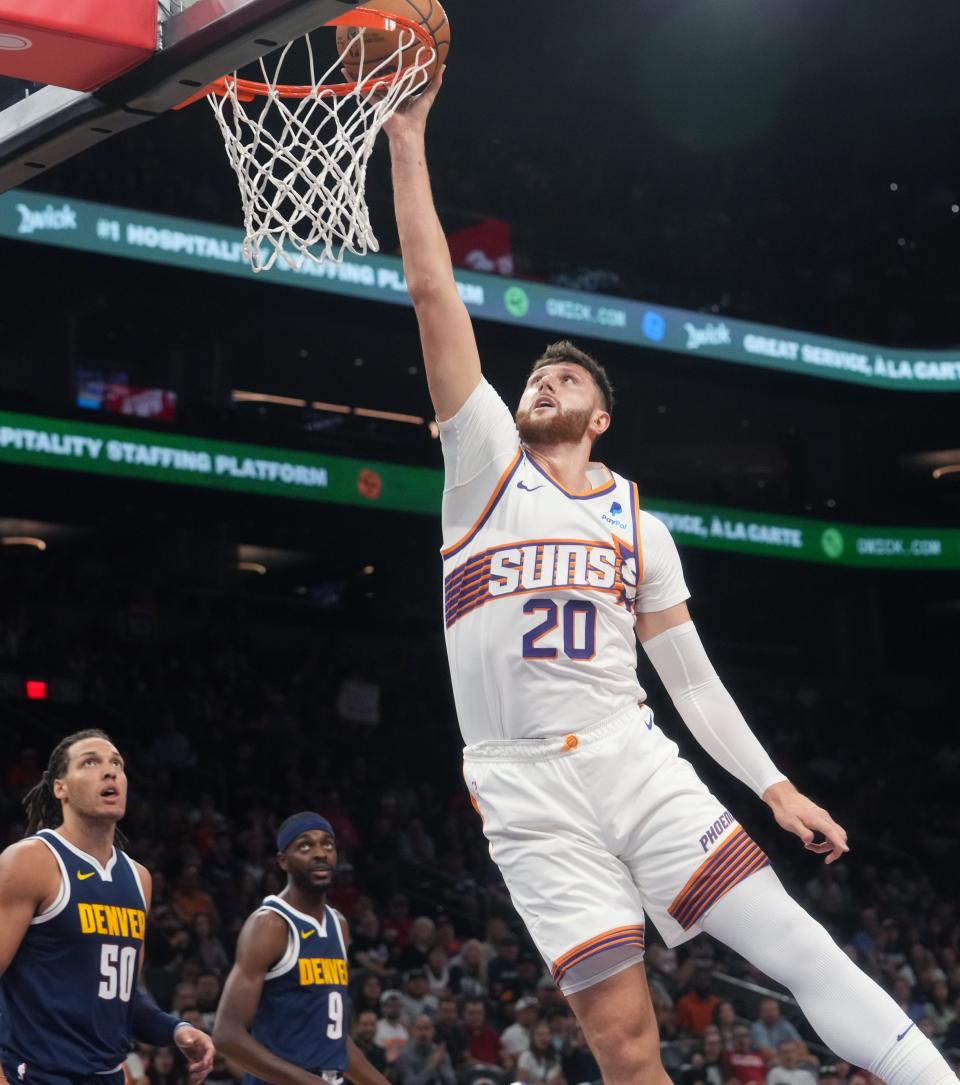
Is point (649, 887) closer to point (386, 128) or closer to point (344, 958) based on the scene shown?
point (386, 128)

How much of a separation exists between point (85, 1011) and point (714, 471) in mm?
21786

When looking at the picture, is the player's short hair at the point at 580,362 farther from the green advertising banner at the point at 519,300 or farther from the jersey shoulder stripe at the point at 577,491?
the green advertising banner at the point at 519,300

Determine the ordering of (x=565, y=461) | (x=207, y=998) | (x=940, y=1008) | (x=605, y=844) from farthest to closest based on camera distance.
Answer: (x=940, y=1008)
(x=207, y=998)
(x=565, y=461)
(x=605, y=844)

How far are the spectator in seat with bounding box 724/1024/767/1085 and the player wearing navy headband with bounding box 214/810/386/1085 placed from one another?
5632 millimetres

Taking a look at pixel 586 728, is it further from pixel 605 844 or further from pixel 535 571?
pixel 535 571

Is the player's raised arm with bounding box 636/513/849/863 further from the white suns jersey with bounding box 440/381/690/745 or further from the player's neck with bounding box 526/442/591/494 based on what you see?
the player's neck with bounding box 526/442/591/494

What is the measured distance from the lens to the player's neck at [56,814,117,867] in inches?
198

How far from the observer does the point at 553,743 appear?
375cm

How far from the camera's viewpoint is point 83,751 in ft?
16.6

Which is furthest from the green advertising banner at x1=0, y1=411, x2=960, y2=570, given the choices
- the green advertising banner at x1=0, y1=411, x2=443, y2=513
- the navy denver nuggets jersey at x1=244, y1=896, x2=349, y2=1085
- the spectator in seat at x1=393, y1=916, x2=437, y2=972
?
the navy denver nuggets jersey at x1=244, y1=896, x2=349, y2=1085

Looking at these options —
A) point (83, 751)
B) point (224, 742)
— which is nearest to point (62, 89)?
point (83, 751)

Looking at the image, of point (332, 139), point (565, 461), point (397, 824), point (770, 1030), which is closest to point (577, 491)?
Result: point (565, 461)

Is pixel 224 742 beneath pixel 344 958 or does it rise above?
above

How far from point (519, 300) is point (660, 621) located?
50.1 ft
